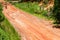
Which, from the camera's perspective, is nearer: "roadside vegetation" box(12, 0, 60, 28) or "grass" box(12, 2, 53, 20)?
"roadside vegetation" box(12, 0, 60, 28)

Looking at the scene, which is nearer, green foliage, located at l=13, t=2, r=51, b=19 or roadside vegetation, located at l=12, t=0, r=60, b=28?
roadside vegetation, located at l=12, t=0, r=60, b=28

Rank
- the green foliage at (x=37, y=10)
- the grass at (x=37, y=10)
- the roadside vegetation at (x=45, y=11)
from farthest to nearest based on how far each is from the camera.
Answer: the green foliage at (x=37, y=10) < the grass at (x=37, y=10) < the roadside vegetation at (x=45, y=11)

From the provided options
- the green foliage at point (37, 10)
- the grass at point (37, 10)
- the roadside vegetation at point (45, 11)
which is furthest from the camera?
the green foliage at point (37, 10)

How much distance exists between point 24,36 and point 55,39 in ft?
10.1

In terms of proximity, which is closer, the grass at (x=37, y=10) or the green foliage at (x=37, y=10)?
the grass at (x=37, y=10)

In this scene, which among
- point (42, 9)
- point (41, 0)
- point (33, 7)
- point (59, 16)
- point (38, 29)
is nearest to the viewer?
point (38, 29)

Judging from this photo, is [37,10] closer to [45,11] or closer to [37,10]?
[37,10]

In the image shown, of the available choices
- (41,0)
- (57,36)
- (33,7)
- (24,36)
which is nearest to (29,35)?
(24,36)

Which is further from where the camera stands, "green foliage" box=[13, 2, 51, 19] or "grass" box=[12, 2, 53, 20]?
"green foliage" box=[13, 2, 51, 19]

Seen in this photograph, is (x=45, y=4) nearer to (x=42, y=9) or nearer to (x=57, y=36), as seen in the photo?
(x=42, y=9)

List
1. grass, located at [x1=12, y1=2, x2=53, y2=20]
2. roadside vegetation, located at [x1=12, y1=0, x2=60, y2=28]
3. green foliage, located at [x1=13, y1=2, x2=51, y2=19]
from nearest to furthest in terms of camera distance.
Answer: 1. roadside vegetation, located at [x1=12, y1=0, x2=60, y2=28]
2. grass, located at [x1=12, y1=2, x2=53, y2=20]
3. green foliage, located at [x1=13, y1=2, x2=51, y2=19]

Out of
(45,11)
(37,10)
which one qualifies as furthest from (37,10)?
(45,11)

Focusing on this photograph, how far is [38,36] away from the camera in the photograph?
2414cm

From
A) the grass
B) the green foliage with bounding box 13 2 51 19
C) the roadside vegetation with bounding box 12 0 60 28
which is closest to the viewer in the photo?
the roadside vegetation with bounding box 12 0 60 28
